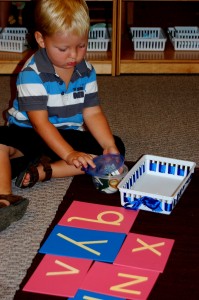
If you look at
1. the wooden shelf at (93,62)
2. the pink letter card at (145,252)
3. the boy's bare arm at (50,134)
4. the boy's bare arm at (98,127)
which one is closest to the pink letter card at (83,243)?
the pink letter card at (145,252)

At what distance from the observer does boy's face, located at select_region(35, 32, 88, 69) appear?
1334 mm

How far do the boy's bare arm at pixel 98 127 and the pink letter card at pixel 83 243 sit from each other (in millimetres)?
378

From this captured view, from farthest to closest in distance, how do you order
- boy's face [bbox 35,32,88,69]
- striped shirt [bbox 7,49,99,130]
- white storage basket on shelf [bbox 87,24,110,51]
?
white storage basket on shelf [bbox 87,24,110,51] → striped shirt [bbox 7,49,99,130] → boy's face [bbox 35,32,88,69]

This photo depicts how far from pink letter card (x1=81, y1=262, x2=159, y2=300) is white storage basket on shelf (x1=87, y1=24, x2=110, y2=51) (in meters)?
1.58

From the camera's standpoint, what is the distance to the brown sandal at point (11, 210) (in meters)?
1.29

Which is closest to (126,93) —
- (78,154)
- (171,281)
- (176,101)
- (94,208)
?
(176,101)

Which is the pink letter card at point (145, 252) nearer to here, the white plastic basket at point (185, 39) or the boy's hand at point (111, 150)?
the boy's hand at point (111, 150)

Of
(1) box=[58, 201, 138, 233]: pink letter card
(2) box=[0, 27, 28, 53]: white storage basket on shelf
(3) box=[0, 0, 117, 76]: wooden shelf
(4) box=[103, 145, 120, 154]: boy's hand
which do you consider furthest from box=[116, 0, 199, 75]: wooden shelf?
(1) box=[58, 201, 138, 233]: pink letter card

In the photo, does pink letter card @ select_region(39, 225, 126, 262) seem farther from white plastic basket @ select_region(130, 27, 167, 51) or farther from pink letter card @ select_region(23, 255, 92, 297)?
white plastic basket @ select_region(130, 27, 167, 51)

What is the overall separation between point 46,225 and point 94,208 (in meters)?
0.16

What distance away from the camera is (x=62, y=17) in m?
1.33

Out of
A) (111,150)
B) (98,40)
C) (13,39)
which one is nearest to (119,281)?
(111,150)

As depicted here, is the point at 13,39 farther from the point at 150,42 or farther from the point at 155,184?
the point at 155,184

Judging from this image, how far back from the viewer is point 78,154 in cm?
137
